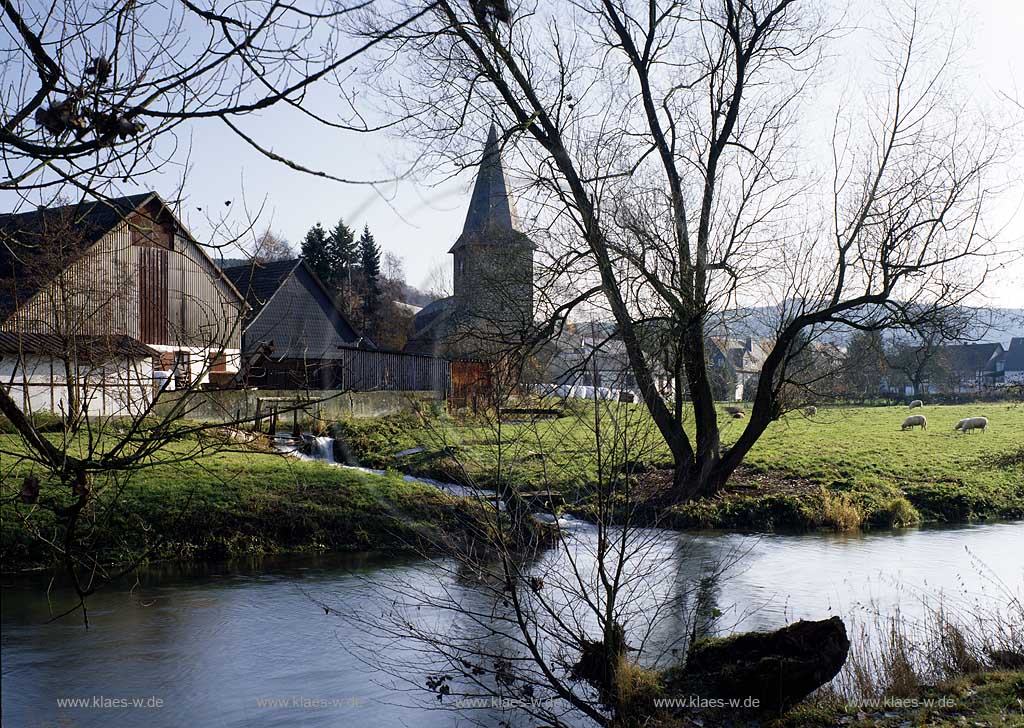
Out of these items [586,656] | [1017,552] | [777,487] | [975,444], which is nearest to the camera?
[586,656]

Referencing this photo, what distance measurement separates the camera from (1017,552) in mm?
14031

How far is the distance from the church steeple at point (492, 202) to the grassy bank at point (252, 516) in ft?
14.8

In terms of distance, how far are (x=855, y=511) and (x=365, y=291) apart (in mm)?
33406

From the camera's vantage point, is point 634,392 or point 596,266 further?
point 596,266

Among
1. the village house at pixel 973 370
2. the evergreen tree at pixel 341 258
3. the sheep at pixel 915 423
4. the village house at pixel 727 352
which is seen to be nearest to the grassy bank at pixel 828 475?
the village house at pixel 727 352

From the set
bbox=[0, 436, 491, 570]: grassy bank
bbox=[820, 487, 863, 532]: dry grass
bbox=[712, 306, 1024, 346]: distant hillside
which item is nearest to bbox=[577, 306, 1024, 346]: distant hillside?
bbox=[712, 306, 1024, 346]: distant hillside

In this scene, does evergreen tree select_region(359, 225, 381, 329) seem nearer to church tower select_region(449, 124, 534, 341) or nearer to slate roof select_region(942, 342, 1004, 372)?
church tower select_region(449, 124, 534, 341)

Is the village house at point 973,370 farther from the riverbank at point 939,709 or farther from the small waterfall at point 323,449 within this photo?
the riverbank at point 939,709

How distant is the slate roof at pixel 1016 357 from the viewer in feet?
306

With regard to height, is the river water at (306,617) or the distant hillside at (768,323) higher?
the distant hillside at (768,323)

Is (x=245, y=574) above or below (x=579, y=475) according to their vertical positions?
below

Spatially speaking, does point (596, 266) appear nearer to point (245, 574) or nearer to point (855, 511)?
point (245, 574)

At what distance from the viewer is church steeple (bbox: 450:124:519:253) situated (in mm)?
12773

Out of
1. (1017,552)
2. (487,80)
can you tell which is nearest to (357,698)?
(487,80)
